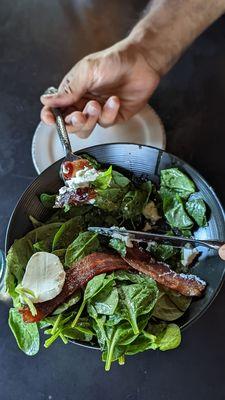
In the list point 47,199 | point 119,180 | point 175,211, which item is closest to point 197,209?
point 175,211

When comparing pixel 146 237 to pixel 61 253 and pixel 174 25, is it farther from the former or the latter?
pixel 174 25

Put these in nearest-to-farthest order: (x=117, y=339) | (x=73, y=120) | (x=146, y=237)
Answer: (x=117, y=339)
(x=146, y=237)
(x=73, y=120)

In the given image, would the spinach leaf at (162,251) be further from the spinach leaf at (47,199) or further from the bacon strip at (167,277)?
the spinach leaf at (47,199)

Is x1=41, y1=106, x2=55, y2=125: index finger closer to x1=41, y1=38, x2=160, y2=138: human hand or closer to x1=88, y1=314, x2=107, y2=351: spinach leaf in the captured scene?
x1=41, y1=38, x2=160, y2=138: human hand

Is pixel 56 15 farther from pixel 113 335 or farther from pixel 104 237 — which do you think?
pixel 113 335

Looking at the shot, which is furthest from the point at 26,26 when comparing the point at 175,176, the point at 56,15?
the point at 175,176

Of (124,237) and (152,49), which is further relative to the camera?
(152,49)
